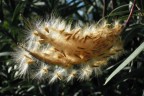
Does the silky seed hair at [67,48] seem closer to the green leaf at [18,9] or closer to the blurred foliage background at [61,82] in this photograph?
the blurred foliage background at [61,82]

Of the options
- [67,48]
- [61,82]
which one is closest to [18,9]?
[61,82]

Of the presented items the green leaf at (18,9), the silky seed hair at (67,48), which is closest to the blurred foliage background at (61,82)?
the green leaf at (18,9)

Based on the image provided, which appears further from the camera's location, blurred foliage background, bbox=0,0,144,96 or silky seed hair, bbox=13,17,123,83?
blurred foliage background, bbox=0,0,144,96

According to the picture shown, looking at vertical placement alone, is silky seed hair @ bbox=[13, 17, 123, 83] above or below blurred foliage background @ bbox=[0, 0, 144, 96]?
above

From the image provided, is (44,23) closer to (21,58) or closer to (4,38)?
(21,58)

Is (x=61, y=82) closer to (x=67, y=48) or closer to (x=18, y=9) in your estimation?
(x=18, y=9)

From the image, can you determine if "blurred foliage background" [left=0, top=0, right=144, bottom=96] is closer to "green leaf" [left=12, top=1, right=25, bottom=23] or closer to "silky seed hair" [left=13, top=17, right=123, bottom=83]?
"green leaf" [left=12, top=1, right=25, bottom=23]

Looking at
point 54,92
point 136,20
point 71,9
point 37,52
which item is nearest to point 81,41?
point 37,52

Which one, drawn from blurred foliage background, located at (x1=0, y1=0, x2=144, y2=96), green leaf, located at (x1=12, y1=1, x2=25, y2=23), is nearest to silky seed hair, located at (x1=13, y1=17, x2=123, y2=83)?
blurred foliage background, located at (x1=0, y1=0, x2=144, y2=96)
